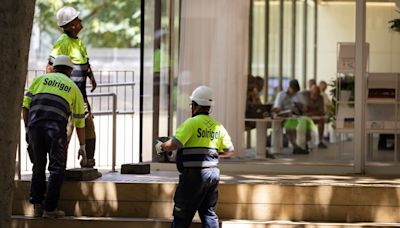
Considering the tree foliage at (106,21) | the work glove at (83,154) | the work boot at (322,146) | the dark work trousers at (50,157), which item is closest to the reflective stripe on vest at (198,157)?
the dark work trousers at (50,157)

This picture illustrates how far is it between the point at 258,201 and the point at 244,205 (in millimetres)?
156

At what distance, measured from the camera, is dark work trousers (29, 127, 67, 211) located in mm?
10328

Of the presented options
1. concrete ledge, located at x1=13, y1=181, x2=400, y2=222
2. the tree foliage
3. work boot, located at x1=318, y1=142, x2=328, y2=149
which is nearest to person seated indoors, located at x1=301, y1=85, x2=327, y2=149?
work boot, located at x1=318, y1=142, x2=328, y2=149

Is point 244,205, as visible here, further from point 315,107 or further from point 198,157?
point 315,107

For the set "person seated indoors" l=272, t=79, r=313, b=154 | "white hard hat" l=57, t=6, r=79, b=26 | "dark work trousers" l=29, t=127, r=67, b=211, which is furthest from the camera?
"person seated indoors" l=272, t=79, r=313, b=154

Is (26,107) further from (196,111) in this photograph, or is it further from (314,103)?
(314,103)

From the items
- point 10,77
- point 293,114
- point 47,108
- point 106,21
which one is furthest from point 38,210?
point 106,21

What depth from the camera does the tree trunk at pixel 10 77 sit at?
7230 mm

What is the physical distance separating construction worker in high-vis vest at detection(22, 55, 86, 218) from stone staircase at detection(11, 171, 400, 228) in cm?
27

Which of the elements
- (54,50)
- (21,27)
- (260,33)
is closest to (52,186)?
(54,50)

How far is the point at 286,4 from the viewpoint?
72.5 ft

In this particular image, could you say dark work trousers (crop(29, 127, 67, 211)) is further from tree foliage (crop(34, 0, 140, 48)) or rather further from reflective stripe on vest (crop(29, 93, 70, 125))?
tree foliage (crop(34, 0, 140, 48))

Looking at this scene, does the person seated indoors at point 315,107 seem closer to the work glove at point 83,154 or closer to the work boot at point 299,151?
the work boot at point 299,151

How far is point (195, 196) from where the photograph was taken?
9.41m
